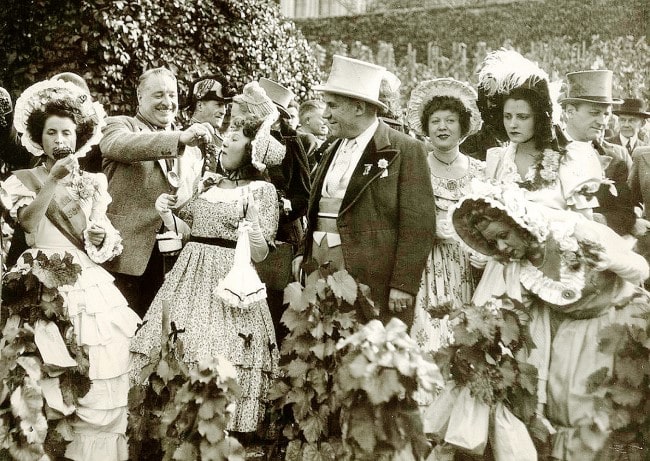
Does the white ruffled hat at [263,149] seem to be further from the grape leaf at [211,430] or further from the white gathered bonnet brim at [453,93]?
the grape leaf at [211,430]

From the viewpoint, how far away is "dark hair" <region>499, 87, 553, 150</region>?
4.49m

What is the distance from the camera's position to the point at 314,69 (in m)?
9.91

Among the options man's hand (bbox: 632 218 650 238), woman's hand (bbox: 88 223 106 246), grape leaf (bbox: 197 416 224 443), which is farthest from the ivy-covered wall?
grape leaf (bbox: 197 416 224 443)

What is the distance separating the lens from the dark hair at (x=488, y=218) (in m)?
4.06

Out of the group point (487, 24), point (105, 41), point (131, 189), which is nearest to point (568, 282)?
point (131, 189)

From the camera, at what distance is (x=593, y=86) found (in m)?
5.24

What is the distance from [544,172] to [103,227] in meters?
2.72

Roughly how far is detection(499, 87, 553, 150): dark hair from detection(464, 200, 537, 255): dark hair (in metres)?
0.72

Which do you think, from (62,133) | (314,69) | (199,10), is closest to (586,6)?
(314,69)

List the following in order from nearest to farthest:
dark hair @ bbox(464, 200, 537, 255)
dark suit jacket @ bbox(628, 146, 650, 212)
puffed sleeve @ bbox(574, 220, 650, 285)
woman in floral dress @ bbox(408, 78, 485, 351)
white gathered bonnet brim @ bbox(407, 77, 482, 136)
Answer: puffed sleeve @ bbox(574, 220, 650, 285), dark hair @ bbox(464, 200, 537, 255), woman in floral dress @ bbox(408, 78, 485, 351), white gathered bonnet brim @ bbox(407, 77, 482, 136), dark suit jacket @ bbox(628, 146, 650, 212)

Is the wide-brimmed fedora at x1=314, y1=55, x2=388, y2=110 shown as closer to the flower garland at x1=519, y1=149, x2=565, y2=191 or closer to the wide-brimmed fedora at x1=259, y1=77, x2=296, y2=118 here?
the flower garland at x1=519, y1=149, x2=565, y2=191

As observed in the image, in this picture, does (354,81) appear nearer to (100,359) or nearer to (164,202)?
(164,202)

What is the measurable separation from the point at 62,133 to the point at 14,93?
2.61m

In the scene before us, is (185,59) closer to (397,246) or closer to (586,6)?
(397,246)
